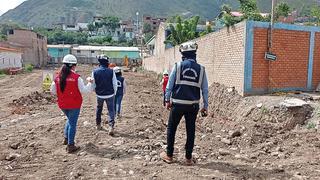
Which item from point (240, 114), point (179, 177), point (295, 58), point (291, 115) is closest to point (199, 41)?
point (295, 58)

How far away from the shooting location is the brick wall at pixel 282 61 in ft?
33.7

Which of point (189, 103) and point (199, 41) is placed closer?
point (189, 103)

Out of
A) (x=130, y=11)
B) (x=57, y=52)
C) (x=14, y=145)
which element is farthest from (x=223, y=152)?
(x=130, y=11)

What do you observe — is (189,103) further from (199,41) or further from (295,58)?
(199,41)

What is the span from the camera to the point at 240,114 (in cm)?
959

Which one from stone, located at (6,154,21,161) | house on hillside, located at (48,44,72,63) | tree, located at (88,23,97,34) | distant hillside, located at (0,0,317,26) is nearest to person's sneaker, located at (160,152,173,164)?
stone, located at (6,154,21,161)

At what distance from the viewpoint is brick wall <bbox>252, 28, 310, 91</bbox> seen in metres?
10.3

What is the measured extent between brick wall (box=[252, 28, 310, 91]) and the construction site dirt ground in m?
1.71

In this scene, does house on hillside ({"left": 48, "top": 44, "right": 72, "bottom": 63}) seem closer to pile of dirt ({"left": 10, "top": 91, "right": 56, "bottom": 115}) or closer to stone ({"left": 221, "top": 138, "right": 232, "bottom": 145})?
pile of dirt ({"left": 10, "top": 91, "right": 56, "bottom": 115})

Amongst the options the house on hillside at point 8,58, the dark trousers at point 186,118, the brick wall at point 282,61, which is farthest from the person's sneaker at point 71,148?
the house on hillside at point 8,58

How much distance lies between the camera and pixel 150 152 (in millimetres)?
6742

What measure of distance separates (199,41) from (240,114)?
21.4 feet

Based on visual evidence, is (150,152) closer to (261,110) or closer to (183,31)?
(261,110)

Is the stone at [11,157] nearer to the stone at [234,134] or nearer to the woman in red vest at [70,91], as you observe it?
the woman in red vest at [70,91]
